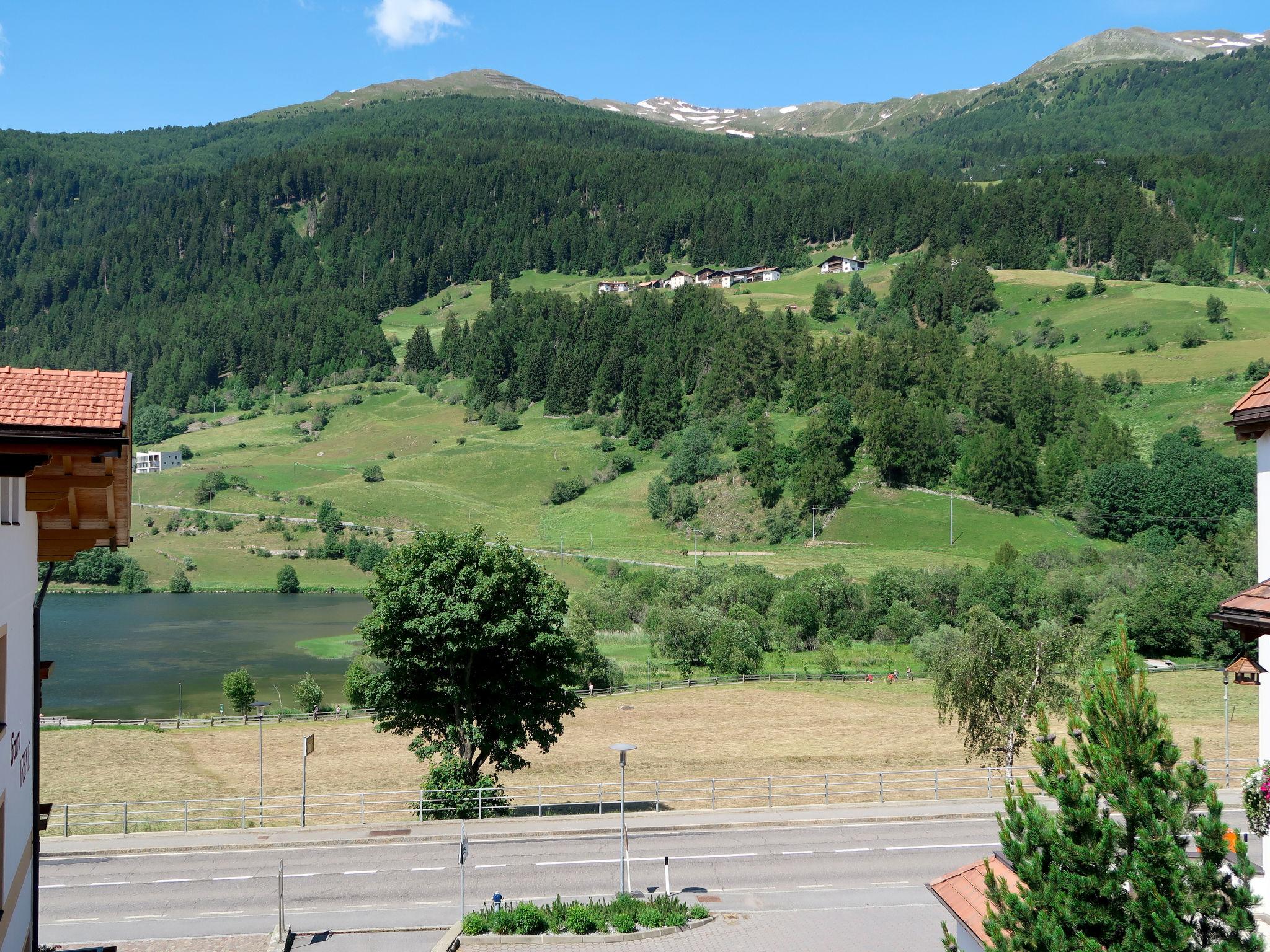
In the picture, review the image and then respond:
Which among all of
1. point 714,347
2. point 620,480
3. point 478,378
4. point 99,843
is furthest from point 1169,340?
point 99,843

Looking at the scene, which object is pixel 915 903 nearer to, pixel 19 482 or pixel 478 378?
pixel 19 482

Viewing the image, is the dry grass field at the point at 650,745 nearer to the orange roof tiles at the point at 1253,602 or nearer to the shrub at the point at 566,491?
the orange roof tiles at the point at 1253,602

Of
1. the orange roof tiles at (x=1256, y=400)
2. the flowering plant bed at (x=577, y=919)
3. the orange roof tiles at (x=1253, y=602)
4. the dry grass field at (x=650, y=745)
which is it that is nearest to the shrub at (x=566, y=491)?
the dry grass field at (x=650, y=745)

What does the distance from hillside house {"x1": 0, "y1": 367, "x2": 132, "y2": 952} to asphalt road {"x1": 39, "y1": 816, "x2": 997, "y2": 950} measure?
48.2 feet

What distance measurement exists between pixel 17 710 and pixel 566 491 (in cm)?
13665

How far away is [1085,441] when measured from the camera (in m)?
128

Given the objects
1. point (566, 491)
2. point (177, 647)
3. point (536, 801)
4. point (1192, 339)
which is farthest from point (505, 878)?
point (1192, 339)

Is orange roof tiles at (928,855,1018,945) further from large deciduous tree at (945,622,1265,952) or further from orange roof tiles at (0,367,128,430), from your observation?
orange roof tiles at (0,367,128,430)

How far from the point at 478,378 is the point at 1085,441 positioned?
103 m

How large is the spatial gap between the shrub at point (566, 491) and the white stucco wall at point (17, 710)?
444 feet

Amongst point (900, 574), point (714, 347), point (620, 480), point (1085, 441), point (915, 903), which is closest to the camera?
point (915, 903)

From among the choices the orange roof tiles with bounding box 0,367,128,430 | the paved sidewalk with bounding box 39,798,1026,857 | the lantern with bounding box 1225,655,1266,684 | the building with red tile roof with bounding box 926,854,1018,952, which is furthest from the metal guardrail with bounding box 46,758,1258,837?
the orange roof tiles with bounding box 0,367,128,430

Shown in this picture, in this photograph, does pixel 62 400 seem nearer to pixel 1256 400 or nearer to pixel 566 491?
pixel 1256 400

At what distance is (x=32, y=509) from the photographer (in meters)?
8.55
